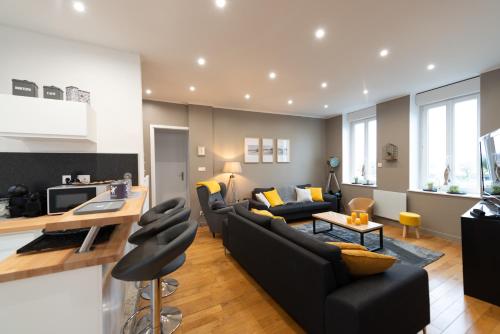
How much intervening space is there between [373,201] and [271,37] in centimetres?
431

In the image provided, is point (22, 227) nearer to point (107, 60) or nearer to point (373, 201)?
point (107, 60)

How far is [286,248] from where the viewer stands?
5.94 feet

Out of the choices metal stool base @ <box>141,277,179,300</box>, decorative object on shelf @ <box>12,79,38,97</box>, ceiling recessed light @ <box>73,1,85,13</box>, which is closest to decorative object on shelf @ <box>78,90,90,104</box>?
decorative object on shelf @ <box>12,79,38,97</box>

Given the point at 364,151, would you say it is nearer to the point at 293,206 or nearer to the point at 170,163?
the point at 293,206

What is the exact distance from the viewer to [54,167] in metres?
2.33

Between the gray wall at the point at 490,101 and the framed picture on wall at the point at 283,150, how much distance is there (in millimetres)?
3781

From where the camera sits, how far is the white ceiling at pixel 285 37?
75.7 inches

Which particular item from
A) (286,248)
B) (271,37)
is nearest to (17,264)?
(286,248)

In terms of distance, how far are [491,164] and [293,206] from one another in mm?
3236

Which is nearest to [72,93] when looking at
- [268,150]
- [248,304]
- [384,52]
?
[248,304]

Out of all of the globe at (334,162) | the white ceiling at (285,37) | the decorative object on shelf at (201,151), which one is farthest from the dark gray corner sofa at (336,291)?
the globe at (334,162)

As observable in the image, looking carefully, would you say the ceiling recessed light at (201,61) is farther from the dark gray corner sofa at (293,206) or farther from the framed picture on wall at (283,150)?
the framed picture on wall at (283,150)

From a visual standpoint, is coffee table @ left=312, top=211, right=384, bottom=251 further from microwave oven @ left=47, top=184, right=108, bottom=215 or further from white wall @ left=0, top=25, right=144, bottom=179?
microwave oven @ left=47, top=184, right=108, bottom=215

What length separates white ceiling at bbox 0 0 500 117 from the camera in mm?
1923
